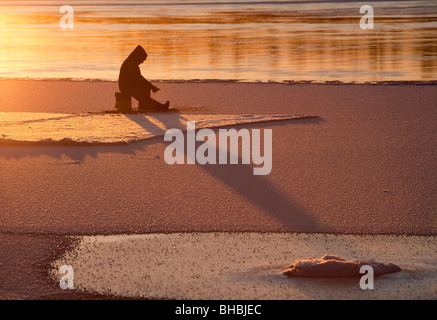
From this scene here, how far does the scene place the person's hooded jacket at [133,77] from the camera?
43.5ft

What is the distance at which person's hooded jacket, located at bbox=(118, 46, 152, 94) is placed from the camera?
13.2 m

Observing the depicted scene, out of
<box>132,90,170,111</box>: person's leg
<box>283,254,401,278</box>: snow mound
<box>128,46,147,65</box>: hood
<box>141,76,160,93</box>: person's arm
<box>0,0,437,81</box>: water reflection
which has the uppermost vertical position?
<box>0,0,437,81</box>: water reflection

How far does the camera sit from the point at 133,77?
1324 centimetres

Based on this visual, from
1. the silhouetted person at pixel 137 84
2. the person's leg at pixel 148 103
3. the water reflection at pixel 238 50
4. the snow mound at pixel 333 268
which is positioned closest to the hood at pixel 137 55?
the silhouetted person at pixel 137 84

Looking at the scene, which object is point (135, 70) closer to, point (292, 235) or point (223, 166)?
point (223, 166)

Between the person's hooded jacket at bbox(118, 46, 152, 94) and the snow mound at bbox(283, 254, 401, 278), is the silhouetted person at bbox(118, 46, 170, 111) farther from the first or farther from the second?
the snow mound at bbox(283, 254, 401, 278)

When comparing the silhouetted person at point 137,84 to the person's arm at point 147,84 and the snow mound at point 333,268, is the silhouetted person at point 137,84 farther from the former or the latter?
the snow mound at point 333,268

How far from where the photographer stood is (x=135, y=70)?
1331 cm

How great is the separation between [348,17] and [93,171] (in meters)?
37.2

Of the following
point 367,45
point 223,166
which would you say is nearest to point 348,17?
point 367,45

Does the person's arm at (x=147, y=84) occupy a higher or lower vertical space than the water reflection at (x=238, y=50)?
lower

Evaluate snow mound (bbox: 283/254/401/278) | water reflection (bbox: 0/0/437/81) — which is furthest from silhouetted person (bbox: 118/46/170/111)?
snow mound (bbox: 283/254/401/278)

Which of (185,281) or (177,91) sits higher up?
(177,91)

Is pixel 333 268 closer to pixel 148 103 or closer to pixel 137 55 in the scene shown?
pixel 148 103
